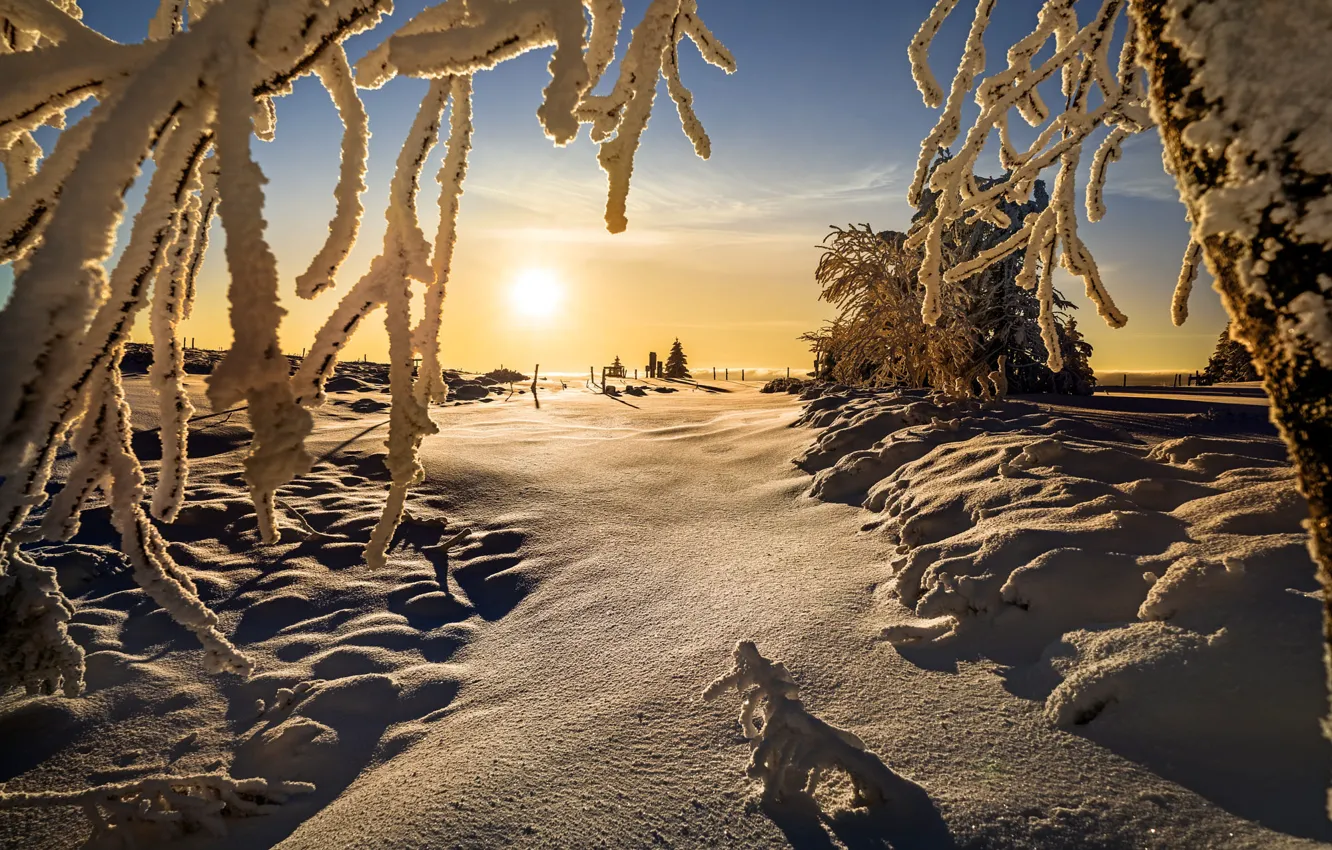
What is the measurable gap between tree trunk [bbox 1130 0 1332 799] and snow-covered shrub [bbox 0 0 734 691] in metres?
0.64

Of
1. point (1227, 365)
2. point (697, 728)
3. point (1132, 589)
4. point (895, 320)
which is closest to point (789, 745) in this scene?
point (697, 728)

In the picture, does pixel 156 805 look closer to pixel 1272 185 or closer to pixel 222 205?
pixel 222 205

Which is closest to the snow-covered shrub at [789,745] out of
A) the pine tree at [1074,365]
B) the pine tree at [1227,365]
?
the pine tree at [1074,365]

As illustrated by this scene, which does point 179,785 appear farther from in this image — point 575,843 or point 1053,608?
point 1053,608

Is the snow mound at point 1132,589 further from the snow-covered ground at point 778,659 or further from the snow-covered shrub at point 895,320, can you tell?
the snow-covered shrub at point 895,320

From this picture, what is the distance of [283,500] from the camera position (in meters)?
4.45

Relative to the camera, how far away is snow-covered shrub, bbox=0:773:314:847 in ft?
5.02

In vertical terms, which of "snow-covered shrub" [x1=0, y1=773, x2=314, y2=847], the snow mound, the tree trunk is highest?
the tree trunk

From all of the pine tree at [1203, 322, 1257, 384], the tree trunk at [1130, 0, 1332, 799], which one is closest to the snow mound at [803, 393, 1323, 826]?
the tree trunk at [1130, 0, 1332, 799]

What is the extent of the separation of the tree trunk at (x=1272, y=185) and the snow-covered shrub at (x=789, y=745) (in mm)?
971

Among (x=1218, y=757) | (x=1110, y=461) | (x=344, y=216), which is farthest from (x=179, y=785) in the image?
(x=1110, y=461)

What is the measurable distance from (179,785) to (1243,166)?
2.47 m

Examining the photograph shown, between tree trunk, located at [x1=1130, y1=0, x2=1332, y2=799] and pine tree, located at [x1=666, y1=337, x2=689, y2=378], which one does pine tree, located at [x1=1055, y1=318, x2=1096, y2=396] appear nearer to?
tree trunk, located at [x1=1130, y1=0, x2=1332, y2=799]

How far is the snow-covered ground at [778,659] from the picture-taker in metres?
1.31
